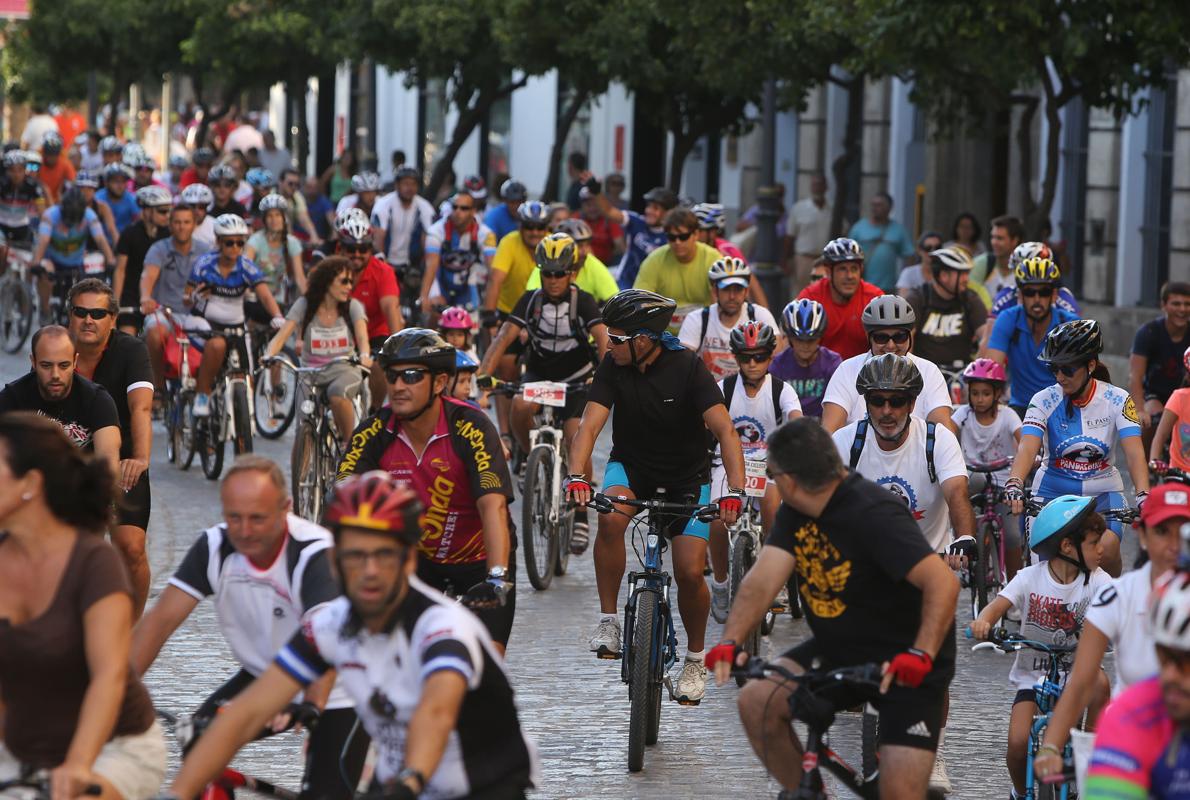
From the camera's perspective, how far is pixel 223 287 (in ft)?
52.6

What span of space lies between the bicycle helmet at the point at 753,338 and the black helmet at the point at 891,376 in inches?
79.6

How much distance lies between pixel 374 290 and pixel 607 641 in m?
6.36

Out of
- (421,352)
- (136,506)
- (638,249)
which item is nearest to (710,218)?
(638,249)

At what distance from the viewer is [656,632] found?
8.50 meters

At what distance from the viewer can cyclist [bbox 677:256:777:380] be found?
40.8ft

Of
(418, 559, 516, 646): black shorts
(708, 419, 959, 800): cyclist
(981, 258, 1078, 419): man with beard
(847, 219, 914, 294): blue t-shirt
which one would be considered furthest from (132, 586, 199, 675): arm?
(847, 219, 914, 294): blue t-shirt

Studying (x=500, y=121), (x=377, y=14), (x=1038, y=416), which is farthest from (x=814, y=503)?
(x=500, y=121)

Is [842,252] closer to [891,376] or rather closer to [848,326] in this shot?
[848,326]

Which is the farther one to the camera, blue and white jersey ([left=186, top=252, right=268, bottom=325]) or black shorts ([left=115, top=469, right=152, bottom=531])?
blue and white jersey ([left=186, top=252, right=268, bottom=325])

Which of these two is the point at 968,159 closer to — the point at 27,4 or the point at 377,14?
the point at 377,14

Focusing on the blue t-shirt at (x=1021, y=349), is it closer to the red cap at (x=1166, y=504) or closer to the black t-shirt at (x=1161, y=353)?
the black t-shirt at (x=1161, y=353)

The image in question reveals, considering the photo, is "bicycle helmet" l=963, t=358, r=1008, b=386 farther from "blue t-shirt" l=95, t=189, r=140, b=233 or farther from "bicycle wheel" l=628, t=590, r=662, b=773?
"blue t-shirt" l=95, t=189, r=140, b=233

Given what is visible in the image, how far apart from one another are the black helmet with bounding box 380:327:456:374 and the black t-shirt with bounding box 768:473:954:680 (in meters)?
1.51

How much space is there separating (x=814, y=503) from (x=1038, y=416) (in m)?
4.25
